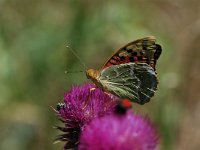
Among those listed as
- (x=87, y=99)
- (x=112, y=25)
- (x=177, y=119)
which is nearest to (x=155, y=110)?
(x=177, y=119)

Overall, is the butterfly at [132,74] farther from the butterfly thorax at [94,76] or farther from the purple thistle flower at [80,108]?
the purple thistle flower at [80,108]

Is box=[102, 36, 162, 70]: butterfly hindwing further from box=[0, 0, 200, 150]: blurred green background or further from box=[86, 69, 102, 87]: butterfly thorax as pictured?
box=[0, 0, 200, 150]: blurred green background

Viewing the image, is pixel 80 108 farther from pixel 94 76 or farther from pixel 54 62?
pixel 54 62

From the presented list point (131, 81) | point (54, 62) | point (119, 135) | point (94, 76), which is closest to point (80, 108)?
point (94, 76)

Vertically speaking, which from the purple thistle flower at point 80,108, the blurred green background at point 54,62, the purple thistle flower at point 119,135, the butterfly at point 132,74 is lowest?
the purple thistle flower at point 119,135

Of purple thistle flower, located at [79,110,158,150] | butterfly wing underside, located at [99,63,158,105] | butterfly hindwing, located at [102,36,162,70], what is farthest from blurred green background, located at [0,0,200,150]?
purple thistle flower, located at [79,110,158,150]

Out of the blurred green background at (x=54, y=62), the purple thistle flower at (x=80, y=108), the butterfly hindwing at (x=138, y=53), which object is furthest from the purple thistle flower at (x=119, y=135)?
the blurred green background at (x=54, y=62)
